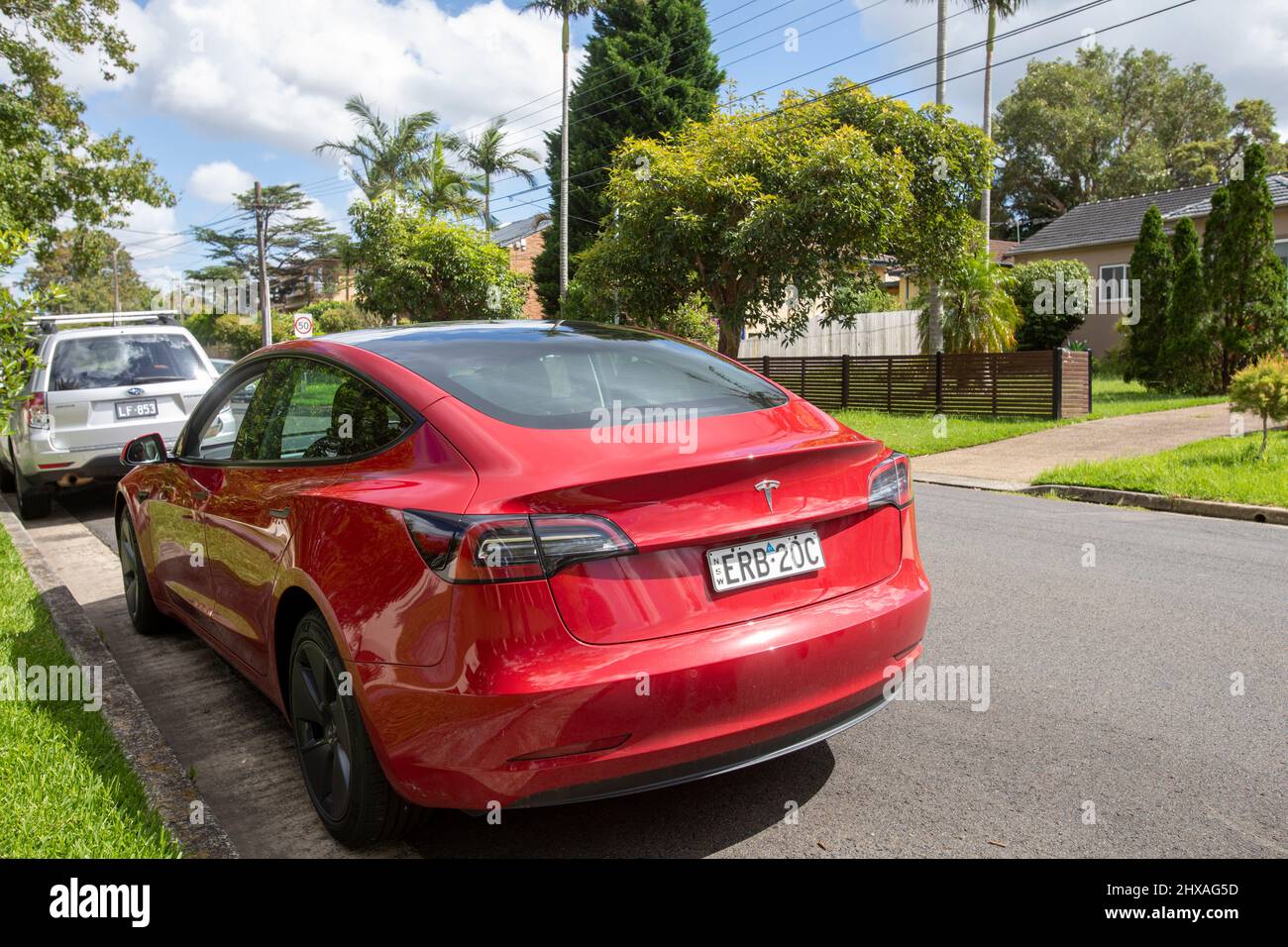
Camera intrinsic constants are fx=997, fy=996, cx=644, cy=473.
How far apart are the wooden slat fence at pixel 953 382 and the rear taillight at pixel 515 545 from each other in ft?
52.4

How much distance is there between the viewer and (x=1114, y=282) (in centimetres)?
3388

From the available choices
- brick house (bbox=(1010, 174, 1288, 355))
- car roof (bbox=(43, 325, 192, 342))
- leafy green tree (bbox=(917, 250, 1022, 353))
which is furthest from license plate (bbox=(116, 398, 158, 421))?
brick house (bbox=(1010, 174, 1288, 355))

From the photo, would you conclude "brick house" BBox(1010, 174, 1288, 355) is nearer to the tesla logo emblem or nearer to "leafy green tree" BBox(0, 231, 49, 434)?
"leafy green tree" BBox(0, 231, 49, 434)

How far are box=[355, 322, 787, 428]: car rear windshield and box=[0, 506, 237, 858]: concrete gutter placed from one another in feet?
5.07

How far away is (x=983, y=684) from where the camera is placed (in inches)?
172

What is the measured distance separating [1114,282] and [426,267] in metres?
22.9

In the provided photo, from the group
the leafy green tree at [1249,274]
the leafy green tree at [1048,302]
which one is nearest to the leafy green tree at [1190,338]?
the leafy green tree at [1249,274]

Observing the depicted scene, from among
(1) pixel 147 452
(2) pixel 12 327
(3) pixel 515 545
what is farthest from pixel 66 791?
(2) pixel 12 327

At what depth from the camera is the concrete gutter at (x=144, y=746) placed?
3.03 m

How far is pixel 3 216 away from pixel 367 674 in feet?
58.8

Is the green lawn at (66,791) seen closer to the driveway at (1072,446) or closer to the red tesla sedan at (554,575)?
the red tesla sedan at (554,575)

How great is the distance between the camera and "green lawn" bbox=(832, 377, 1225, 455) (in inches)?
605
